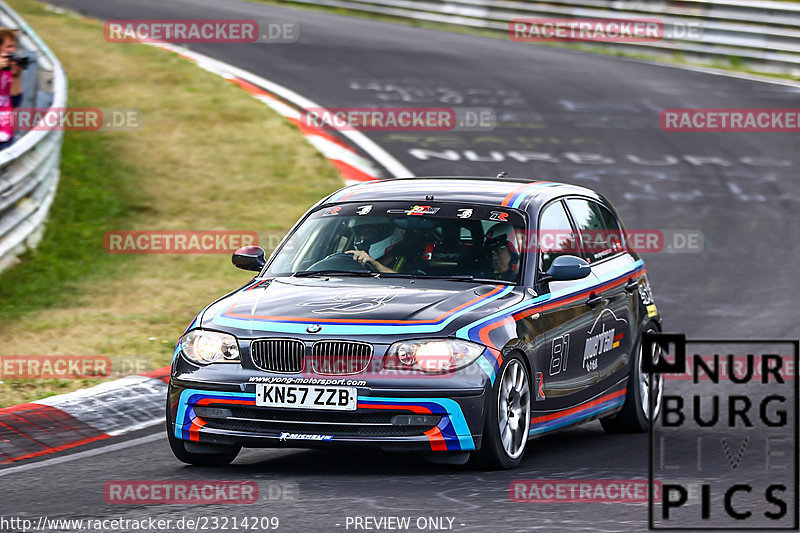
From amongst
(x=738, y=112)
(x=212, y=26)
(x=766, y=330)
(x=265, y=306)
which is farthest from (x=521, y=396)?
(x=212, y=26)

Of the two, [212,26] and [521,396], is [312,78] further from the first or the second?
[521,396]

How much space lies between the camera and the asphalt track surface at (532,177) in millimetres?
6879

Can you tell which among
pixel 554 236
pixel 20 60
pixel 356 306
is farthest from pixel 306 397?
pixel 20 60

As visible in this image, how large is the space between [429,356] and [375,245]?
4.73 ft

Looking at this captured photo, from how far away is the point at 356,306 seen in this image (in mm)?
7770

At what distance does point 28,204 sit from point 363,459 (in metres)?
7.98

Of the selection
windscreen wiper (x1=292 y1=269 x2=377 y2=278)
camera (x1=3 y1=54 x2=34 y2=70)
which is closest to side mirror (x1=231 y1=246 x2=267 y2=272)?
windscreen wiper (x1=292 y1=269 x2=377 y2=278)

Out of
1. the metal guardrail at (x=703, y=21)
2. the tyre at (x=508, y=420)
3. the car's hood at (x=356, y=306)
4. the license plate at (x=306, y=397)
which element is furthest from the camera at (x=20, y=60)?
the metal guardrail at (x=703, y=21)

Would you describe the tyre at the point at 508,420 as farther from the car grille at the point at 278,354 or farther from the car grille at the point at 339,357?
the car grille at the point at 278,354

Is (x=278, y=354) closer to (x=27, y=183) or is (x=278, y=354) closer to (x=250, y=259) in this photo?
(x=250, y=259)

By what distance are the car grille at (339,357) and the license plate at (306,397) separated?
10 centimetres

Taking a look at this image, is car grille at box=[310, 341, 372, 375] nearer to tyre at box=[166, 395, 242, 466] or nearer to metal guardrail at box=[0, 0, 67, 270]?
tyre at box=[166, 395, 242, 466]

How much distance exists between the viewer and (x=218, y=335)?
778cm

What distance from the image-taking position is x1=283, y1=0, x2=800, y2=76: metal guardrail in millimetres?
27484
